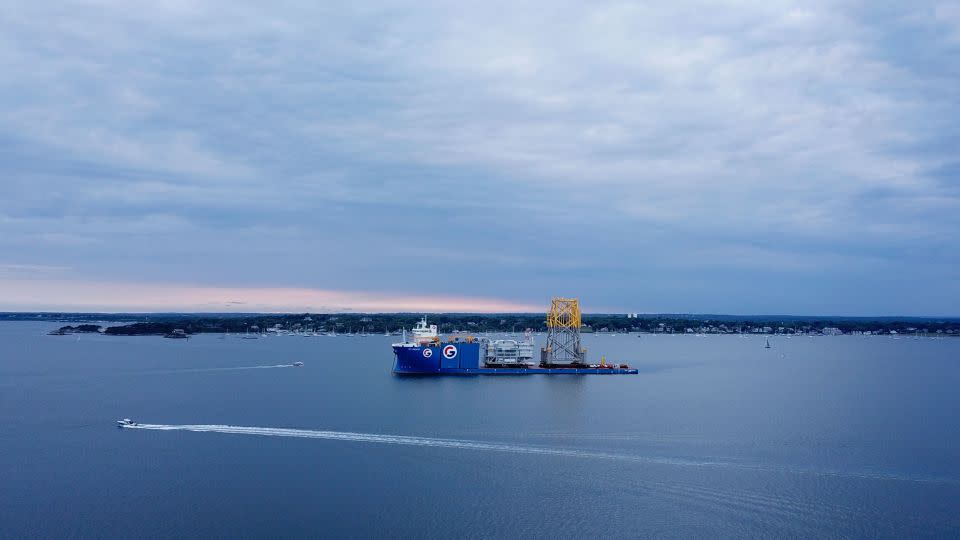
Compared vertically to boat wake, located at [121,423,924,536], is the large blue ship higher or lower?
higher

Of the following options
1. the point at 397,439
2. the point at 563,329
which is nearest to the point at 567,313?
the point at 563,329

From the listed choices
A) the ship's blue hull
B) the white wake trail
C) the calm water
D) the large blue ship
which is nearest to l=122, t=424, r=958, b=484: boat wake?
the white wake trail

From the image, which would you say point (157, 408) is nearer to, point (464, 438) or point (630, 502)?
point (464, 438)

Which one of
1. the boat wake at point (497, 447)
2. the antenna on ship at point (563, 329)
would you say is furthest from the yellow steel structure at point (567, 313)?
the boat wake at point (497, 447)

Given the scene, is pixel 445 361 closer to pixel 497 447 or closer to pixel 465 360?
pixel 465 360

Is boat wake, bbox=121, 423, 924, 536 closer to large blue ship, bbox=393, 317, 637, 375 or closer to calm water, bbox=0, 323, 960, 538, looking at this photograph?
calm water, bbox=0, 323, 960, 538
